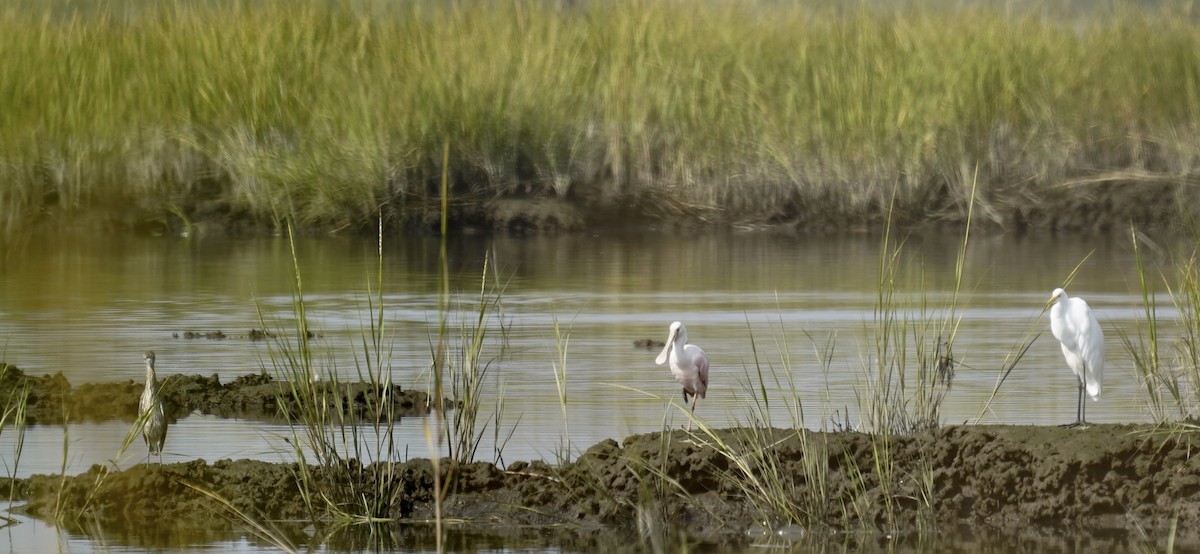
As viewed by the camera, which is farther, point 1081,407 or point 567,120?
point 567,120

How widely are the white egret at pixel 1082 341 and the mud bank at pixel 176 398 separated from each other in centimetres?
225

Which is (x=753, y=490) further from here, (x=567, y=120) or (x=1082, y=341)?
(x=567, y=120)

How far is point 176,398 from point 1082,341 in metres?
3.41

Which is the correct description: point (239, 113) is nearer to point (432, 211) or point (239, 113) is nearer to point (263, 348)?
point (432, 211)

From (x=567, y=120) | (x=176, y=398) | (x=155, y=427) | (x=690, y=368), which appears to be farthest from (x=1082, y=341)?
(x=567, y=120)

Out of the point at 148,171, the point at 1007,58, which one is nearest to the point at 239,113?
the point at 148,171

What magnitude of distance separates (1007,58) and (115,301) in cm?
804

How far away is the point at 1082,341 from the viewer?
722 cm

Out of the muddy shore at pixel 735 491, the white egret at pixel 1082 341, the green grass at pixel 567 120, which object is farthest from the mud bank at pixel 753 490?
the green grass at pixel 567 120

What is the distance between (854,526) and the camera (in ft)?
19.8

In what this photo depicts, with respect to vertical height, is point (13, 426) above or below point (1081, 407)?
below

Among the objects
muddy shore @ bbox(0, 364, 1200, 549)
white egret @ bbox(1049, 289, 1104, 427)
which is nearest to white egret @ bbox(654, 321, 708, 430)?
muddy shore @ bbox(0, 364, 1200, 549)

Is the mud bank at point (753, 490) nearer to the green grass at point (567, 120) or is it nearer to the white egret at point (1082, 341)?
the white egret at point (1082, 341)

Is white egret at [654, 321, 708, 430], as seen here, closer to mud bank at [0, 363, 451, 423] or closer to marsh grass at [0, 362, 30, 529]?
mud bank at [0, 363, 451, 423]
